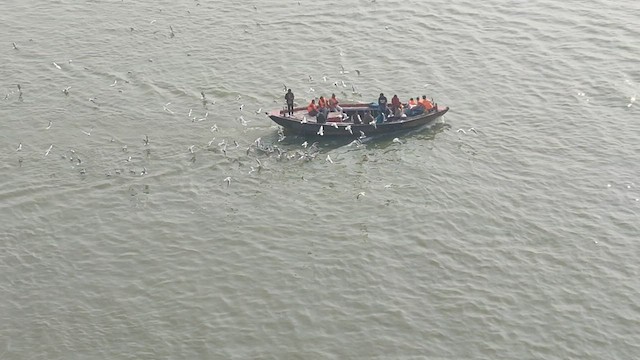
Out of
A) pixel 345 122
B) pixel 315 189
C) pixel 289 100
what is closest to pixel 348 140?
pixel 345 122

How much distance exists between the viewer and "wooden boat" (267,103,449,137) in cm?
4428

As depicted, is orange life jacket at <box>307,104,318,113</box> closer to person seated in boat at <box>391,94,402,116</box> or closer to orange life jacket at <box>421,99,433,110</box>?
person seated in boat at <box>391,94,402,116</box>

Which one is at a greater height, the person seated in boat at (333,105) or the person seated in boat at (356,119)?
the person seated in boat at (333,105)

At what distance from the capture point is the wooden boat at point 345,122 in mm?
44281

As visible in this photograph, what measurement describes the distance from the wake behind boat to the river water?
35.1 inches

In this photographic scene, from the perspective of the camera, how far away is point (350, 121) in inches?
1785

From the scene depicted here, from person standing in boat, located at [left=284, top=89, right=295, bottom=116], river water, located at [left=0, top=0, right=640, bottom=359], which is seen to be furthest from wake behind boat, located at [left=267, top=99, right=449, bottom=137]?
river water, located at [left=0, top=0, right=640, bottom=359]

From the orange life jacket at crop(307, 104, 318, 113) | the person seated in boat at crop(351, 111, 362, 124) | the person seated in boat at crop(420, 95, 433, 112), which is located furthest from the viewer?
the person seated in boat at crop(420, 95, 433, 112)

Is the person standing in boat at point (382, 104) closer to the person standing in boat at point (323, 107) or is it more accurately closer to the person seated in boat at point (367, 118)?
the person seated in boat at point (367, 118)

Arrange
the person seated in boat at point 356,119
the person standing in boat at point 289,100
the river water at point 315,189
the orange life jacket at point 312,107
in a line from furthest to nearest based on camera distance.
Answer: the orange life jacket at point 312,107 → the person seated in boat at point 356,119 → the person standing in boat at point 289,100 → the river water at point 315,189

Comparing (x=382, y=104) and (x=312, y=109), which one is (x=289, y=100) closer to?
(x=312, y=109)

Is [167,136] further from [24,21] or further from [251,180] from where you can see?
[24,21]

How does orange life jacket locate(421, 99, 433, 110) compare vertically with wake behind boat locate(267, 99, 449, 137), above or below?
above

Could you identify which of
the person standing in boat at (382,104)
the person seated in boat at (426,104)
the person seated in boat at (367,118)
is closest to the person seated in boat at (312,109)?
the person seated in boat at (367,118)
